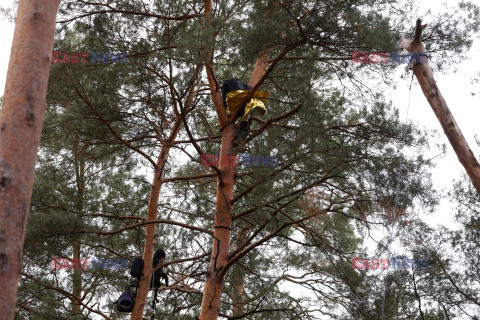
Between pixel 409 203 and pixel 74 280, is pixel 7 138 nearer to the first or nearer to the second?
pixel 409 203

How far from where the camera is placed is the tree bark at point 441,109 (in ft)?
16.4

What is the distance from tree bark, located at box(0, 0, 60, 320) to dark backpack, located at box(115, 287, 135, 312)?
3810mm

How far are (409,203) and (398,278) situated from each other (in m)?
0.94

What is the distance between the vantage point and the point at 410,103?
4945mm

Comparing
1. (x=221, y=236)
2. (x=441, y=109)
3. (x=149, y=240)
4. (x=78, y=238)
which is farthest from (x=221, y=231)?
(x=441, y=109)

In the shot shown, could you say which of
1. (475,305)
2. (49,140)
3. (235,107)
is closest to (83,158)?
(49,140)

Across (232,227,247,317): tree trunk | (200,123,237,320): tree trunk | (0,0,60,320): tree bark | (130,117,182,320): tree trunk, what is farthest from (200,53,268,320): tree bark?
(0,0,60,320): tree bark

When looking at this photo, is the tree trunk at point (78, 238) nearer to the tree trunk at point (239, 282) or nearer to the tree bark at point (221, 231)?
the tree bark at point (221, 231)

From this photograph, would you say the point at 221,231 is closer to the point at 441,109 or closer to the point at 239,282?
the point at 239,282

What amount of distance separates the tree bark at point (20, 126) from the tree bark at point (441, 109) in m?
3.69

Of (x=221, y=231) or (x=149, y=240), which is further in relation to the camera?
(x=149, y=240)

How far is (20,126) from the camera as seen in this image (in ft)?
7.95

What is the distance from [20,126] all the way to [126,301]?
13.0 feet

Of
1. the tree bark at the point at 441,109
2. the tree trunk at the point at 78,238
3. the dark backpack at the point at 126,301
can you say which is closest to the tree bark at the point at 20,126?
the tree trunk at the point at 78,238
